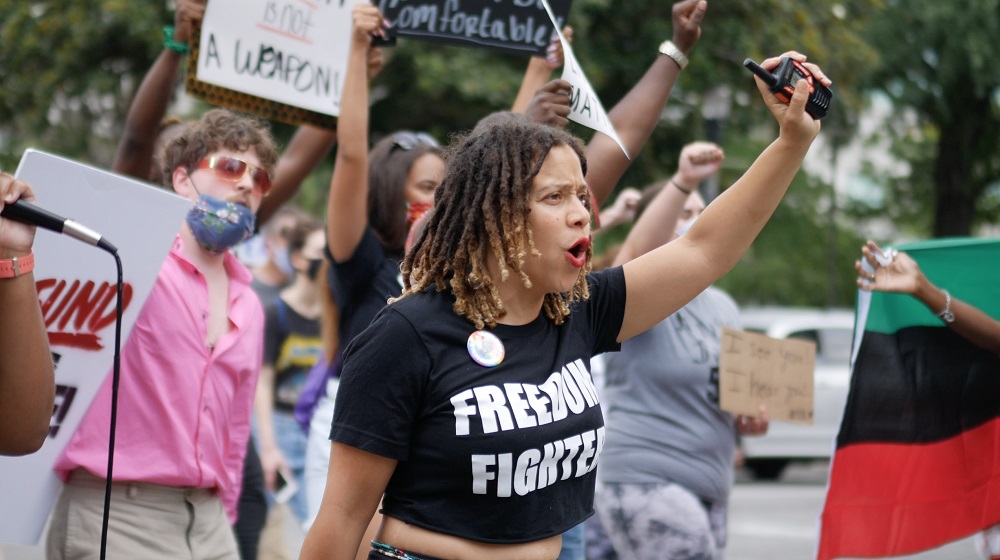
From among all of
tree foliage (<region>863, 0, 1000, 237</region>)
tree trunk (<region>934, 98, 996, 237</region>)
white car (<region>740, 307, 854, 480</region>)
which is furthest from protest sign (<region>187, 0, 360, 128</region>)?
tree trunk (<region>934, 98, 996, 237</region>)

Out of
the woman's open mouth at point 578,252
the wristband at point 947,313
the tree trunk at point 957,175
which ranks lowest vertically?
the woman's open mouth at point 578,252

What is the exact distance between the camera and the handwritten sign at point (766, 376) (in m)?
4.72

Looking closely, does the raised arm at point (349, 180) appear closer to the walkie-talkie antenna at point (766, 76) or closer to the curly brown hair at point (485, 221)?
the curly brown hair at point (485, 221)

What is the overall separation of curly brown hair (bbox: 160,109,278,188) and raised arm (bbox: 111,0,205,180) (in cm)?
44

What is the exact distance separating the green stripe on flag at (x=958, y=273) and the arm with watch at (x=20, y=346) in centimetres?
297

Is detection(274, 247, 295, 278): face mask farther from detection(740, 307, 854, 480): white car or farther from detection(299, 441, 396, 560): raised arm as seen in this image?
detection(740, 307, 854, 480): white car

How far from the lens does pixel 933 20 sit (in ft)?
58.4

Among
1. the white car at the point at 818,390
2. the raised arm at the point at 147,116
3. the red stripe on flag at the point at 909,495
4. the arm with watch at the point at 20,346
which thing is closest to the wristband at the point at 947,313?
the red stripe on flag at the point at 909,495

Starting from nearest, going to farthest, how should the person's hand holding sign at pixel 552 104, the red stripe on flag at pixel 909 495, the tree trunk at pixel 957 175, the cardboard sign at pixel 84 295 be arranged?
1. the cardboard sign at pixel 84 295
2. the person's hand holding sign at pixel 552 104
3. the red stripe on flag at pixel 909 495
4. the tree trunk at pixel 957 175

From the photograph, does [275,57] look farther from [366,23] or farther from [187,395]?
[187,395]

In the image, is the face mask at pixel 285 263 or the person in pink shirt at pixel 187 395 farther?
the face mask at pixel 285 263

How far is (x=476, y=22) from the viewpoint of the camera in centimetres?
458

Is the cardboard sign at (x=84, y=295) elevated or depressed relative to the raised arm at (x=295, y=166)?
depressed

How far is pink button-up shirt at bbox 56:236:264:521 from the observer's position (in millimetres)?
3480
